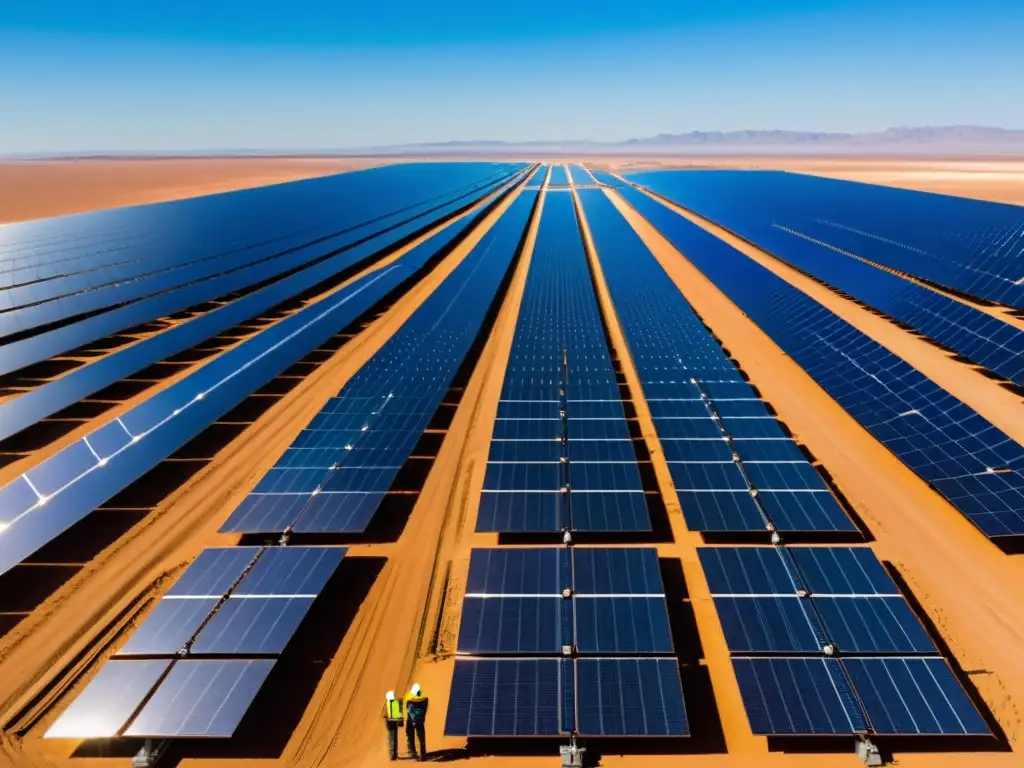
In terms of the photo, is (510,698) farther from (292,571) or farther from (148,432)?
(148,432)

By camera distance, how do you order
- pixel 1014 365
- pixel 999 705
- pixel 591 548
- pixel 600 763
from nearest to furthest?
1. pixel 600 763
2. pixel 999 705
3. pixel 591 548
4. pixel 1014 365

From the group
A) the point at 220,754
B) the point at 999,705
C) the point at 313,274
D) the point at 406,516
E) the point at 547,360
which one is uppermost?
the point at 313,274

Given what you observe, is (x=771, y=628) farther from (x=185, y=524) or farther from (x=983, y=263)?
(x=983, y=263)

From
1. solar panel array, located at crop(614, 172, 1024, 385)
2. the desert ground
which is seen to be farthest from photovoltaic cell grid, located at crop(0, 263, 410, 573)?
solar panel array, located at crop(614, 172, 1024, 385)

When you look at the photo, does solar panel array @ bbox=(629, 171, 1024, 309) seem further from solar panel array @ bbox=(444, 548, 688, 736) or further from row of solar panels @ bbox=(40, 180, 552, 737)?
row of solar panels @ bbox=(40, 180, 552, 737)

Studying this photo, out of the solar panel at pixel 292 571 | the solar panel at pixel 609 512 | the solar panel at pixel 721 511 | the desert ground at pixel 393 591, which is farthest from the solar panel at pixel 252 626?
the solar panel at pixel 721 511

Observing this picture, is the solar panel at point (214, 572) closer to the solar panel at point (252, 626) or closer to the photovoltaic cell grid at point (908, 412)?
the solar panel at point (252, 626)

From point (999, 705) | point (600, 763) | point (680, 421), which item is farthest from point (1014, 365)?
point (600, 763)
